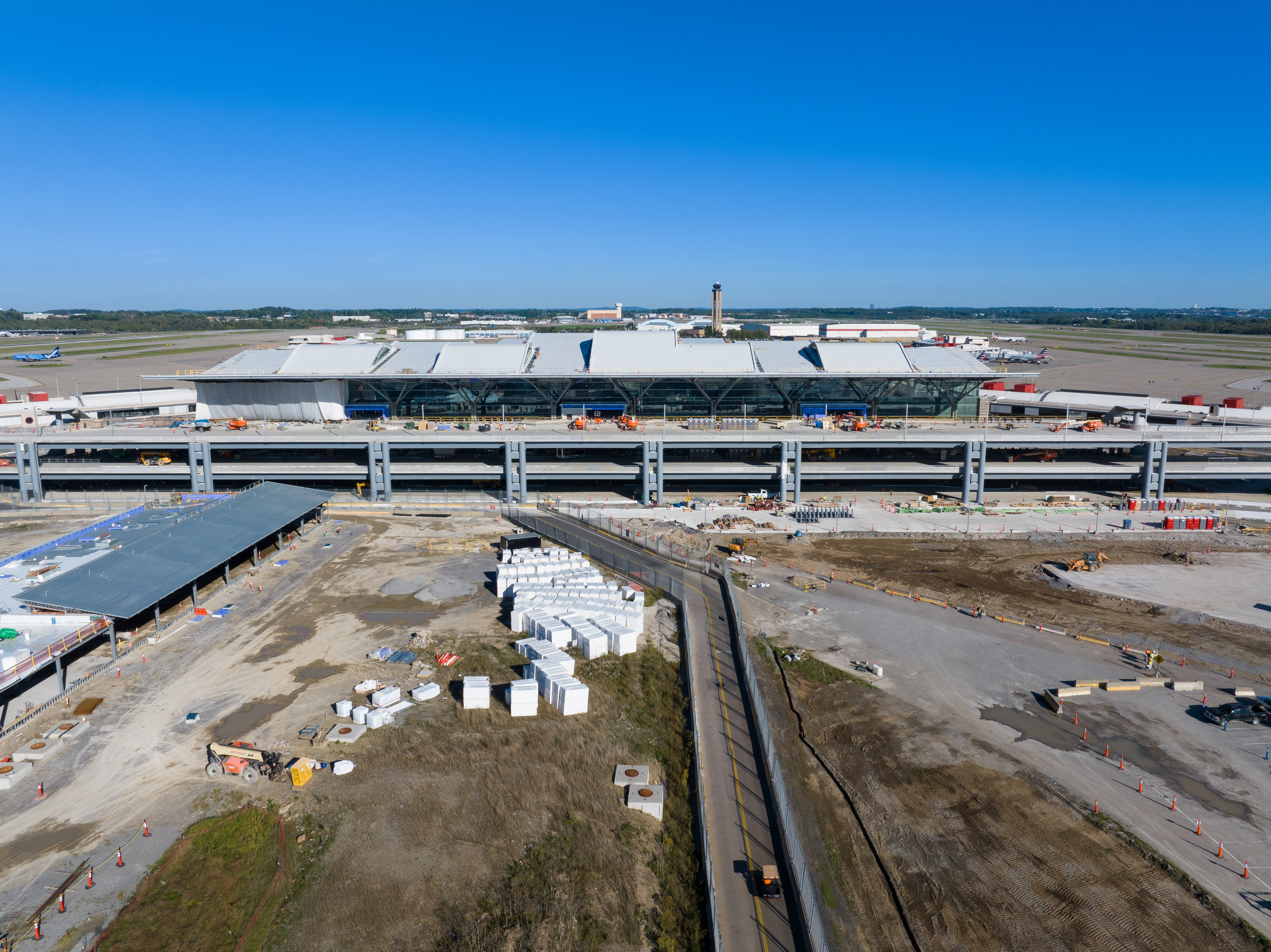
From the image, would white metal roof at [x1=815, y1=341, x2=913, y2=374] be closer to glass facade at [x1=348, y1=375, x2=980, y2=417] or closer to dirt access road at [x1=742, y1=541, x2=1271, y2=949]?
glass facade at [x1=348, y1=375, x2=980, y2=417]

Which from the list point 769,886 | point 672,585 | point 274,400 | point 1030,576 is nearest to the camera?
point 769,886

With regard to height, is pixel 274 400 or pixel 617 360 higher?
pixel 617 360

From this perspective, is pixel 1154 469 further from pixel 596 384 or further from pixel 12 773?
pixel 12 773

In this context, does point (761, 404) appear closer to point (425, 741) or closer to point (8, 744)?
point (425, 741)

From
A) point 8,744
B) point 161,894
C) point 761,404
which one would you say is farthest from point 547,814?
point 761,404

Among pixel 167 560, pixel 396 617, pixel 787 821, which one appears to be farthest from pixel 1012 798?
pixel 167 560

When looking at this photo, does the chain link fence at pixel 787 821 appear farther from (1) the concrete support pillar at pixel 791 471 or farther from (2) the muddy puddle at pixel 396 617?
(1) the concrete support pillar at pixel 791 471

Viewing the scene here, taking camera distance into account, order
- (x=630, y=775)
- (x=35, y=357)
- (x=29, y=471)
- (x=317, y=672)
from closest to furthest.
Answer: (x=630, y=775), (x=317, y=672), (x=29, y=471), (x=35, y=357)
